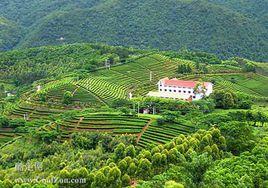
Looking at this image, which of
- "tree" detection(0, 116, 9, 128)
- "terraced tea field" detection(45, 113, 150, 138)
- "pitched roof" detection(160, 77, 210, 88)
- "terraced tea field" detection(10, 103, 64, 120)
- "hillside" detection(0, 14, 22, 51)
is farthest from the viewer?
"hillside" detection(0, 14, 22, 51)

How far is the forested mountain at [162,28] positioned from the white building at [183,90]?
7541cm

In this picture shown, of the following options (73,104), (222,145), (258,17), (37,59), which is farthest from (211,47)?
(222,145)

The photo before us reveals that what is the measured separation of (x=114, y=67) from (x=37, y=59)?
24620 mm

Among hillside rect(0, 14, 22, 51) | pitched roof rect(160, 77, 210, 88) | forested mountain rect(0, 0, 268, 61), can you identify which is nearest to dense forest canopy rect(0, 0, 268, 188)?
pitched roof rect(160, 77, 210, 88)

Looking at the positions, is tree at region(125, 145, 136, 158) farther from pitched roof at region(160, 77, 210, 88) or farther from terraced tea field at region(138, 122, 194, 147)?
pitched roof at region(160, 77, 210, 88)

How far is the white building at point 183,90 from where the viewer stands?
6112 cm

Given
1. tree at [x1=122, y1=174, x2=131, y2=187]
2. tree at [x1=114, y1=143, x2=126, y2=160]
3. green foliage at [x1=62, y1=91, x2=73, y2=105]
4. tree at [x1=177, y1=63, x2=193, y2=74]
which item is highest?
tree at [x1=177, y1=63, x2=193, y2=74]

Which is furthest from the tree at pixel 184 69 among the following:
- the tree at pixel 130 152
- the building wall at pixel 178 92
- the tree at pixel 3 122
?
the tree at pixel 130 152

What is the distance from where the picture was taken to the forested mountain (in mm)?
144125

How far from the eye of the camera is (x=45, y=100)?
204 ft

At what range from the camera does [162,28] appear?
511ft

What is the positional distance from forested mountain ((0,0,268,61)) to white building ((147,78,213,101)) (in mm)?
75409

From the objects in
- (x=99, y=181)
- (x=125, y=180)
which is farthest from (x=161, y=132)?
(x=99, y=181)

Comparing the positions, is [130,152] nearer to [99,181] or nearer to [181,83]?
[99,181]
